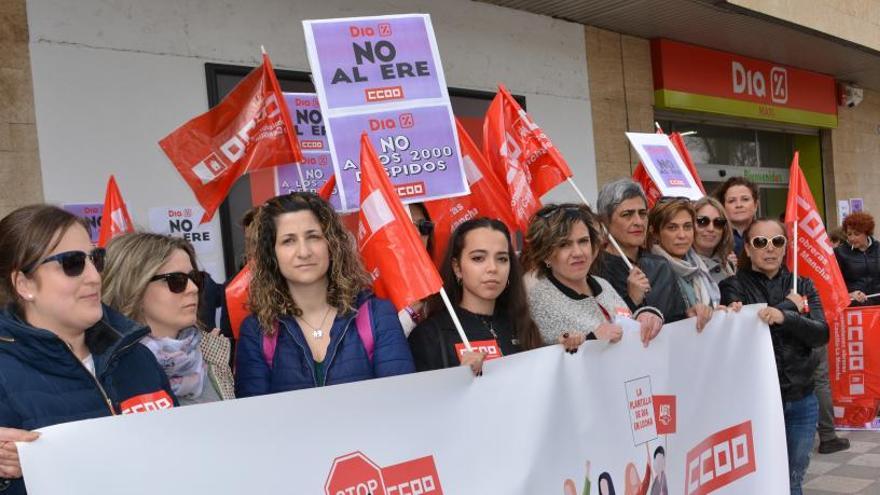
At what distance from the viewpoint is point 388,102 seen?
3797mm

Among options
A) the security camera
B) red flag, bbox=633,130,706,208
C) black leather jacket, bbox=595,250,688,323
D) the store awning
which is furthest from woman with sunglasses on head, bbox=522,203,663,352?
the security camera

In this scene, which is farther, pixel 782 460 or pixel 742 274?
pixel 742 274

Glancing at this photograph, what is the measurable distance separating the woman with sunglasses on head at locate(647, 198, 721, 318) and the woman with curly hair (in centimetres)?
415

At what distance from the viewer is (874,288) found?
24.8 feet

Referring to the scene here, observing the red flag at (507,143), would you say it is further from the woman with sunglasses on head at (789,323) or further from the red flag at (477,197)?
the woman with sunglasses on head at (789,323)

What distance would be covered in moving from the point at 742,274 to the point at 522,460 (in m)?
2.22

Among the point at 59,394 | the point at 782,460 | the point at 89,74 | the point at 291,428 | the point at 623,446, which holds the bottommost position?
the point at 782,460

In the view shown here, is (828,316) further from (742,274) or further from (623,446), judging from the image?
(623,446)

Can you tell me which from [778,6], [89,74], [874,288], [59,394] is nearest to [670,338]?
[59,394]

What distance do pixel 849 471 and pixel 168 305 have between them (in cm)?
511

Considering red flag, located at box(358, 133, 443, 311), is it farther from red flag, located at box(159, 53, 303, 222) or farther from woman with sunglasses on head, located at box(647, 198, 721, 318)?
→ woman with sunglasses on head, located at box(647, 198, 721, 318)

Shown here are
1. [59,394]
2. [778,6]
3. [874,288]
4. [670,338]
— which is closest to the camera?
[59,394]

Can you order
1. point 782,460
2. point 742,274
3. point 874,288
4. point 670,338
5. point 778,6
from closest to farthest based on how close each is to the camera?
point 670,338 < point 782,460 < point 742,274 < point 874,288 < point 778,6

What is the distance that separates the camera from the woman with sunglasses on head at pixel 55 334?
6.26 feet
